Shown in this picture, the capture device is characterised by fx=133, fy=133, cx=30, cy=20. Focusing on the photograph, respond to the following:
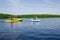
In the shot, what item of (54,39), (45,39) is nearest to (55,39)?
(54,39)

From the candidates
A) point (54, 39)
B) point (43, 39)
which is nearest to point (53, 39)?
point (54, 39)

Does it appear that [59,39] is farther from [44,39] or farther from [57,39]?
[44,39]

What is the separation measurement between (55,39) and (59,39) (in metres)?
0.80

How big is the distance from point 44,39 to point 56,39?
7.90 feet

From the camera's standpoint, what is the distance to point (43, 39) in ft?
89.1

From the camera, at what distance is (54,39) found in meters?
26.9

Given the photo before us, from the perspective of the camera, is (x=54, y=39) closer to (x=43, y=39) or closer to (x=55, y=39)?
(x=55, y=39)

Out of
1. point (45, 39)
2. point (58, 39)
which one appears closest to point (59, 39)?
point (58, 39)

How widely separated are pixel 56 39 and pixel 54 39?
0.40m

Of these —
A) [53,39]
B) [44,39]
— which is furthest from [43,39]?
[53,39]

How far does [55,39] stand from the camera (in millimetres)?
26859

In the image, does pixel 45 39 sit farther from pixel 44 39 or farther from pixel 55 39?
pixel 55 39

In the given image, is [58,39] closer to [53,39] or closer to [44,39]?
[53,39]

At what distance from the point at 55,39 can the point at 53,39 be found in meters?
0.40
